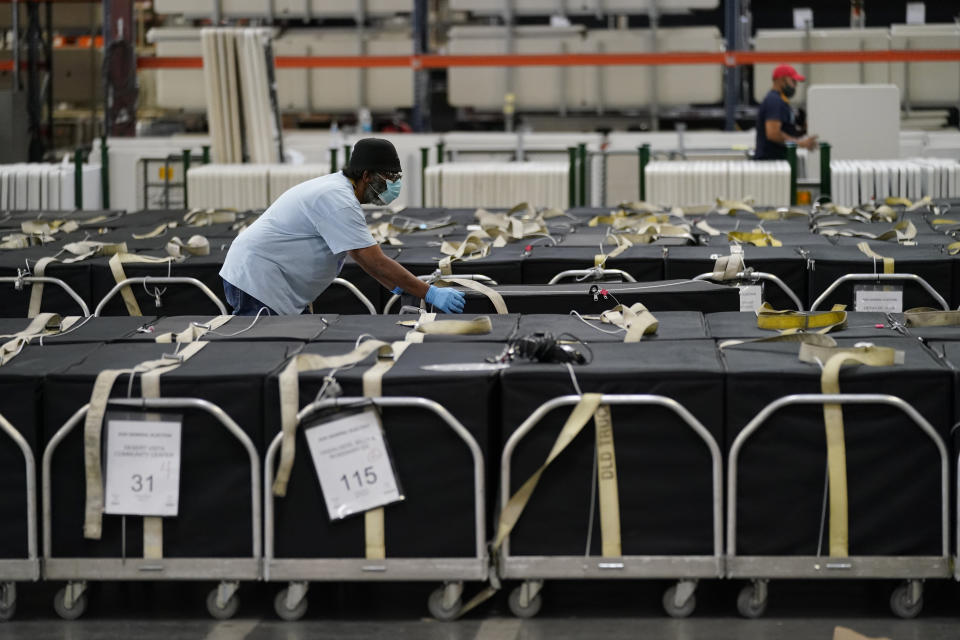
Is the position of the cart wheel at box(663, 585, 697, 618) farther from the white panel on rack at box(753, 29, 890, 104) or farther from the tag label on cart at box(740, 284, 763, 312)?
the white panel on rack at box(753, 29, 890, 104)

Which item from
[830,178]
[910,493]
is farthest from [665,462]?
[830,178]

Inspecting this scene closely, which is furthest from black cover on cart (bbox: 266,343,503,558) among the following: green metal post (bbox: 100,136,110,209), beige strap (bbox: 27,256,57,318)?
green metal post (bbox: 100,136,110,209)

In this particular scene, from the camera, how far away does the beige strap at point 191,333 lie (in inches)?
213

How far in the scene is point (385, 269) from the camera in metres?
6.52

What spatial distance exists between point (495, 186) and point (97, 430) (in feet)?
33.9

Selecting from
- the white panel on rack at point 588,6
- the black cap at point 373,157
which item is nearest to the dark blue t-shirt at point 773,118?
the white panel on rack at point 588,6

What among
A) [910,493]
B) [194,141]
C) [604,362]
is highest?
[194,141]

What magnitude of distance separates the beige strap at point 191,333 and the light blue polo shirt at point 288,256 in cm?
104

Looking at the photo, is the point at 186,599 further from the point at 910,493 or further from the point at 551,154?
the point at 551,154

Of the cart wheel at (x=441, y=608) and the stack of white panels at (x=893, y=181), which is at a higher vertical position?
the stack of white panels at (x=893, y=181)

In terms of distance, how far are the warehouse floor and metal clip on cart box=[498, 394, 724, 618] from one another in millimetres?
192

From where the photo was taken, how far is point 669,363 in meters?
4.79

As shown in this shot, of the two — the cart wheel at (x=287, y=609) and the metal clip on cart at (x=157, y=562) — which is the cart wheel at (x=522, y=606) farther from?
the metal clip on cart at (x=157, y=562)

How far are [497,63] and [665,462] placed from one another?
46.0 feet
